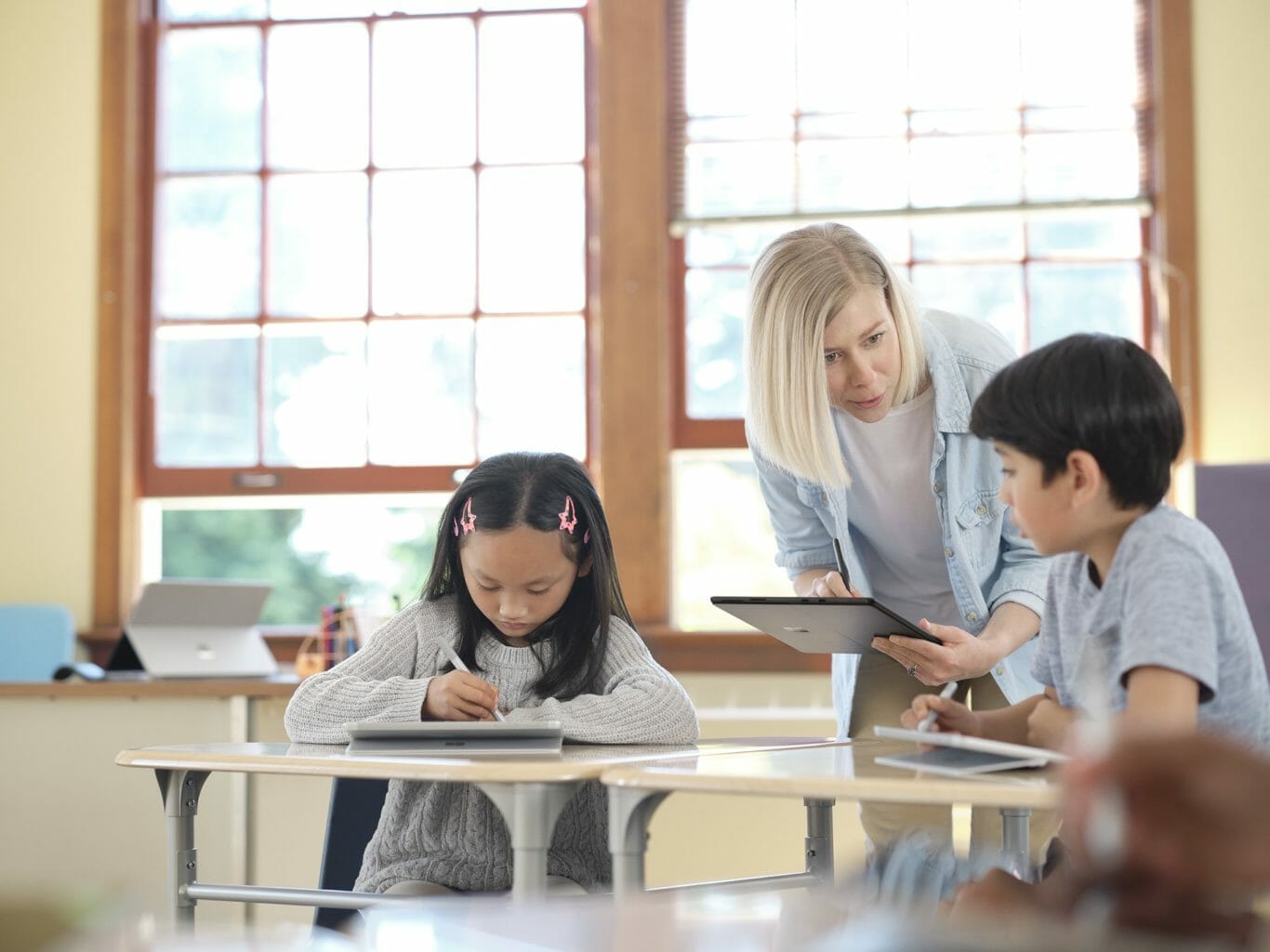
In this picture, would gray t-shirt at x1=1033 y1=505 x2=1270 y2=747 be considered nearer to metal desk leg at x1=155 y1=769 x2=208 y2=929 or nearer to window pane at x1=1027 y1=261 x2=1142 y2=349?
metal desk leg at x1=155 y1=769 x2=208 y2=929

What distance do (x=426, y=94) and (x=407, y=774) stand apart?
302cm

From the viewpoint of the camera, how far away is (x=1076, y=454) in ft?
4.41

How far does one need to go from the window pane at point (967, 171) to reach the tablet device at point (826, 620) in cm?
233

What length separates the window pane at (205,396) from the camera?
404 cm

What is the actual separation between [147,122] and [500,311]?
47.0 inches

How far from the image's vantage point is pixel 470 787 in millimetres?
1844

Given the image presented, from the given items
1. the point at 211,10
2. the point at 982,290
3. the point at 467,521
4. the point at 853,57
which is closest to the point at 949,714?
the point at 467,521

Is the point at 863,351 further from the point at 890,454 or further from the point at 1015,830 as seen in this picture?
the point at 1015,830

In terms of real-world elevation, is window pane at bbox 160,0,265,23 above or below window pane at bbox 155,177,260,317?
above

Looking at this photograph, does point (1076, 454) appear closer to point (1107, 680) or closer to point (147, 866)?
point (1107, 680)

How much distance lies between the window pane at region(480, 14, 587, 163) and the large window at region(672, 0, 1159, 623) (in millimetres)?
319

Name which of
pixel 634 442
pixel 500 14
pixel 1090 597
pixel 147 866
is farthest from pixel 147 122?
pixel 1090 597

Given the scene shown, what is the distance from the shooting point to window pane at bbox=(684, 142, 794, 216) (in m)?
3.90

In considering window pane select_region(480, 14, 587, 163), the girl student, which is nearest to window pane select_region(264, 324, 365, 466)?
window pane select_region(480, 14, 587, 163)
